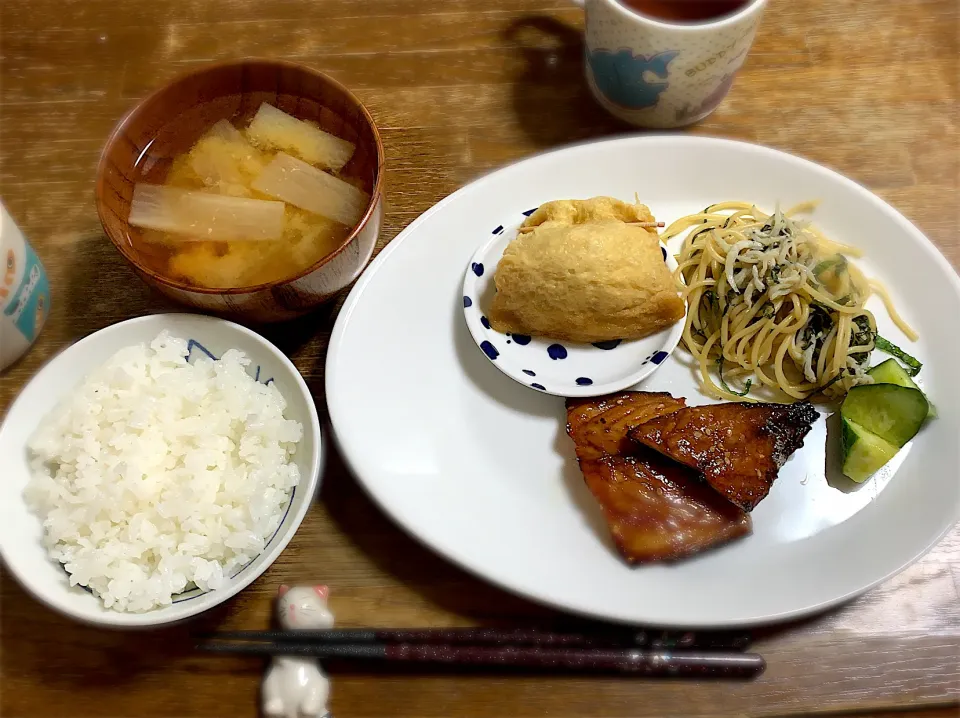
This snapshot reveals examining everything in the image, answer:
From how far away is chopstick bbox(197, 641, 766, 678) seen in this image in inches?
58.8

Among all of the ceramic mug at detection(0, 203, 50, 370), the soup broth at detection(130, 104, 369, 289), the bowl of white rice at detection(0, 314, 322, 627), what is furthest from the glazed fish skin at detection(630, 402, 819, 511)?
the ceramic mug at detection(0, 203, 50, 370)

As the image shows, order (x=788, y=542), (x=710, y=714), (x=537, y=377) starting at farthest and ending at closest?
(x=537, y=377)
(x=788, y=542)
(x=710, y=714)

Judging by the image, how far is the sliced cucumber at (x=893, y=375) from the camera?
170cm

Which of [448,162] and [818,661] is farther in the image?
[448,162]

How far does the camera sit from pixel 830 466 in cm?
170

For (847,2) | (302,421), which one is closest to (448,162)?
(302,421)

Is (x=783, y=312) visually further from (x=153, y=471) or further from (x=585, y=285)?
(x=153, y=471)

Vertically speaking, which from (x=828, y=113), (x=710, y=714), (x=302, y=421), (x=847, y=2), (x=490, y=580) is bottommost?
(x=710, y=714)

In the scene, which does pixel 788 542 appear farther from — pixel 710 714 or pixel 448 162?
pixel 448 162

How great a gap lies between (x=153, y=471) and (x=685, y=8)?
1833mm

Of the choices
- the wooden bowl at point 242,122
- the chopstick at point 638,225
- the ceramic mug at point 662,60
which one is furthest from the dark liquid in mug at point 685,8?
the wooden bowl at point 242,122

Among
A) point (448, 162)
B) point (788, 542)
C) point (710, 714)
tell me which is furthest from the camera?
point (448, 162)

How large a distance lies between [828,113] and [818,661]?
1706 millimetres

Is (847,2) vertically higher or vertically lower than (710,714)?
higher
